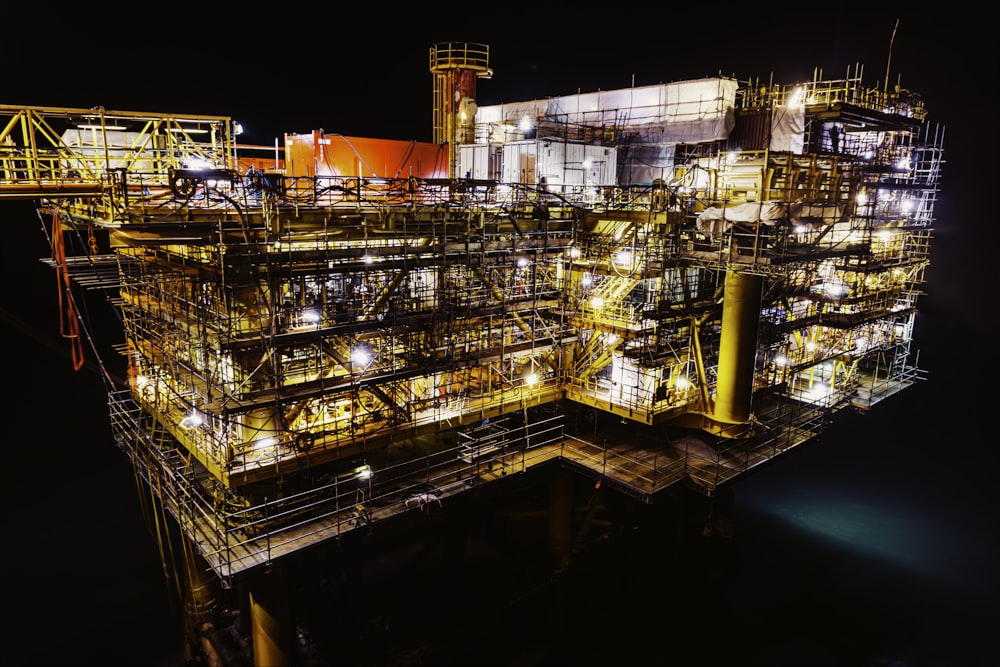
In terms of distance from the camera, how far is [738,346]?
17.4m

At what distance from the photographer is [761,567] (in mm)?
25547

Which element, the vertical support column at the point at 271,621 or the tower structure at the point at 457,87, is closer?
the vertical support column at the point at 271,621

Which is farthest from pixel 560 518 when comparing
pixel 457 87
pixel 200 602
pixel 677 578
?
pixel 457 87

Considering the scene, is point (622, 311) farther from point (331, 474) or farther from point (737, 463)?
point (331, 474)

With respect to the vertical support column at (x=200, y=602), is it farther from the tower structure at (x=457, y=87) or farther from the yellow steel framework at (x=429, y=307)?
the tower structure at (x=457, y=87)

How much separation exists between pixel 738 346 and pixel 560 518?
A: 768cm

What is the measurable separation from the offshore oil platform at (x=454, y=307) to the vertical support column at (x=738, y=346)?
66 millimetres

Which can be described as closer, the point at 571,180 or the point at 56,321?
the point at 571,180

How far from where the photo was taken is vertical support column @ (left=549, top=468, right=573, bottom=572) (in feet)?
64.5

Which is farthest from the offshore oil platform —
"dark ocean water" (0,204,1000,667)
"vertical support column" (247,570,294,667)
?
"dark ocean water" (0,204,1000,667)

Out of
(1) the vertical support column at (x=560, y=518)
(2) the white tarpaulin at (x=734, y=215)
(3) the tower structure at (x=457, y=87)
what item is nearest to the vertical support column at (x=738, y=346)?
(2) the white tarpaulin at (x=734, y=215)

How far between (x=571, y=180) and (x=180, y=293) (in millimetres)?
13195

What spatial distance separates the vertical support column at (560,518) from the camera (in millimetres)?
19656

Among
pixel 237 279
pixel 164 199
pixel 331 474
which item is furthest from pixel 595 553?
pixel 164 199
